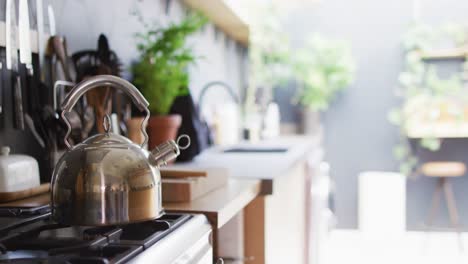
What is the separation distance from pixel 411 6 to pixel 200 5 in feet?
9.11

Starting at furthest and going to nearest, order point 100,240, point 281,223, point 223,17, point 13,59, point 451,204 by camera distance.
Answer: point 451,204
point 223,17
point 281,223
point 13,59
point 100,240

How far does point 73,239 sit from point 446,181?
171 inches

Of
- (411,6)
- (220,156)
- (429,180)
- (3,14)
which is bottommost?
(429,180)

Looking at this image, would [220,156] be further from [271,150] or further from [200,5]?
[200,5]

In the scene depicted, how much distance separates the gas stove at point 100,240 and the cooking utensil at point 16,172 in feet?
0.29

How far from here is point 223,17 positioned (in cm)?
291

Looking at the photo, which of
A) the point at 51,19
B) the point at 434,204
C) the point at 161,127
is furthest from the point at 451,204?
the point at 51,19

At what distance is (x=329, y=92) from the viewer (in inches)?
189

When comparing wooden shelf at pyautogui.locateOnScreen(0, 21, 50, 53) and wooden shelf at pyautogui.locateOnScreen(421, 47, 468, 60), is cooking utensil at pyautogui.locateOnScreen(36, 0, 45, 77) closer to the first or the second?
wooden shelf at pyautogui.locateOnScreen(0, 21, 50, 53)

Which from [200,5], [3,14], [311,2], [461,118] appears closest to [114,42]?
[3,14]

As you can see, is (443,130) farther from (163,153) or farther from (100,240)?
(100,240)

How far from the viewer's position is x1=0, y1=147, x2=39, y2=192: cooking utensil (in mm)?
1114

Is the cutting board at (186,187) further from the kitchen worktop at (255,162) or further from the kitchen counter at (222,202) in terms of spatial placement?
the kitchen worktop at (255,162)

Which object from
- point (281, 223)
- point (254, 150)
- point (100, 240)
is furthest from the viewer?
point (254, 150)
